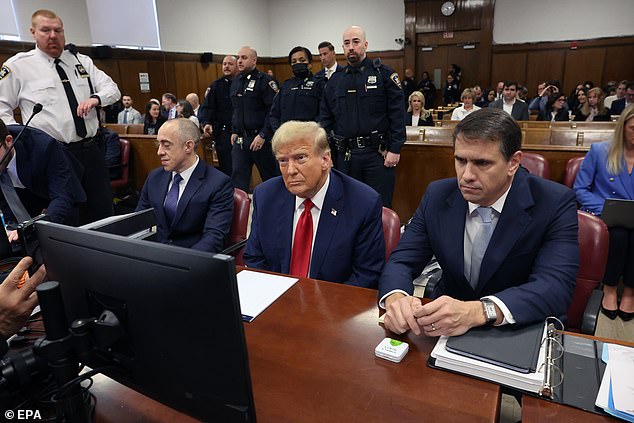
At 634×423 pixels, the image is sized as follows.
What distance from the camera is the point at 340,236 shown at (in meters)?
1.78

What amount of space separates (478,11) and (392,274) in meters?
11.4

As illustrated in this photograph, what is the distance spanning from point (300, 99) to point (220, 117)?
1.57m

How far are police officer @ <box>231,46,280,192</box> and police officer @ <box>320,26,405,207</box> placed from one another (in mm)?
1305

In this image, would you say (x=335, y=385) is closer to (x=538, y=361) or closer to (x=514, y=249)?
(x=538, y=361)

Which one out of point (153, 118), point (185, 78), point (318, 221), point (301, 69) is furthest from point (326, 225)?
point (185, 78)

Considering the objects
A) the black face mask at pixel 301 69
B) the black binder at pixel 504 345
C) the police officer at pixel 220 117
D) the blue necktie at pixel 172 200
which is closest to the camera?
the black binder at pixel 504 345

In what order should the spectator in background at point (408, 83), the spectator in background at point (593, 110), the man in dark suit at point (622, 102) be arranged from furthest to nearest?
1. the spectator in background at point (408, 83)
2. the man in dark suit at point (622, 102)
3. the spectator in background at point (593, 110)

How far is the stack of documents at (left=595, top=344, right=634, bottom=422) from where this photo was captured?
34.5 inches

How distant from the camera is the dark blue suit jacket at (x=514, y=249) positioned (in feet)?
4.22

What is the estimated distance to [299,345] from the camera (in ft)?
3.80

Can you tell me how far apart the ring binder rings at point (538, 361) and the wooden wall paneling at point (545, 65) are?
459 inches

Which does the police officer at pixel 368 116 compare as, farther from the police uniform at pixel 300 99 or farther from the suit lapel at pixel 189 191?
the suit lapel at pixel 189 191

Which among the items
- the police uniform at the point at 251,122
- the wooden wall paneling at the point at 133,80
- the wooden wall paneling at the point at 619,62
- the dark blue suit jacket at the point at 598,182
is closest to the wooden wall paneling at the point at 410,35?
the wooden wall paneling at the point at 619,62

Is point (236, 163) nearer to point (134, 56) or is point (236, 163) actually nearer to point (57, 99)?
point (57, 99)
